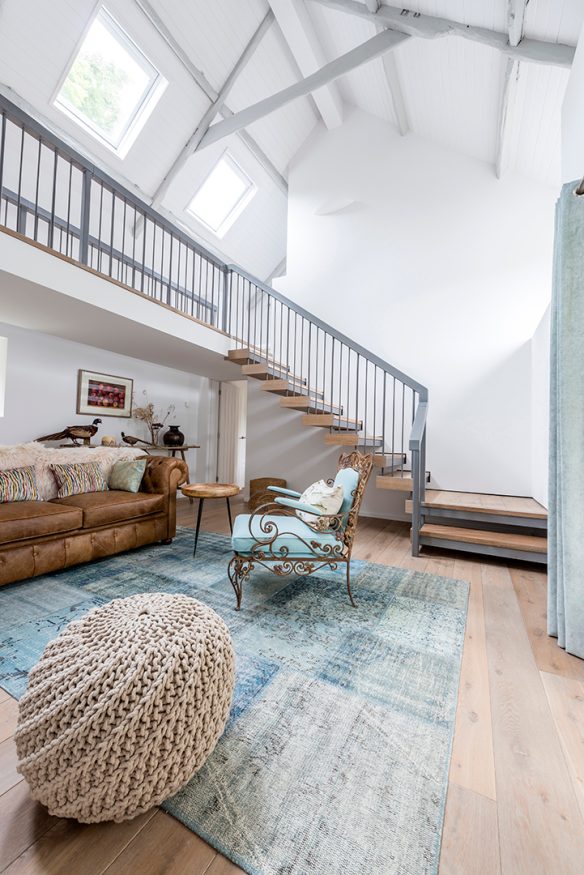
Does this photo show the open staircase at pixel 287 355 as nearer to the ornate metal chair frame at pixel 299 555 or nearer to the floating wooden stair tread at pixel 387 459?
the floating wooden stair tread at pixel 387 459

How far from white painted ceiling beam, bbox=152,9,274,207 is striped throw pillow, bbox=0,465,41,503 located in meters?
4.72

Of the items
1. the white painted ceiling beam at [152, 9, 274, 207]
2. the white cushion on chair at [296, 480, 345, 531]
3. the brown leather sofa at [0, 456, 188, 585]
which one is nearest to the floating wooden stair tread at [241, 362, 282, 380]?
the brown leather sofa at [0, 456, 188, 585]

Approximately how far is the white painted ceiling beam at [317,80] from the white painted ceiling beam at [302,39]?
0.48 m

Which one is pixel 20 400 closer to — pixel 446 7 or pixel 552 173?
pixel 446 7

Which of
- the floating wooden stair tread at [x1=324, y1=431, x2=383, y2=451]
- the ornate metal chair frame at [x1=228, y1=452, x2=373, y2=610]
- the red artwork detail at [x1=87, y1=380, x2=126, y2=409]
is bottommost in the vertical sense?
the ornate metal chair frame at [x1=228, y1=452, x2=373, y2=610]

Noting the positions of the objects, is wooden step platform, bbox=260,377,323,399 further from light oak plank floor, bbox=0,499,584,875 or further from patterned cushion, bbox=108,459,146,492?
light oak plank floor, bbox=0,499,584,875

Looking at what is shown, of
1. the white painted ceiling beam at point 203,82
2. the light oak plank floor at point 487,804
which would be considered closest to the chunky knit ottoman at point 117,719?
the light oak plank floor at point 487,804

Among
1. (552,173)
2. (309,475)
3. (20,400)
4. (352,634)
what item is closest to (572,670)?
(352,634)

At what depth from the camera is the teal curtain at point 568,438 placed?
1.74 meters

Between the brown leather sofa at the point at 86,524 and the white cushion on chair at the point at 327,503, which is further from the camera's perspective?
the brown leather sofa at the point at 86,524

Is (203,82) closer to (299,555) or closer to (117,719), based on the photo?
(299,555)

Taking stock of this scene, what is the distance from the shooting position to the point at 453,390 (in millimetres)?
4652

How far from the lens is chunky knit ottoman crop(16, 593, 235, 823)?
86 centimetres

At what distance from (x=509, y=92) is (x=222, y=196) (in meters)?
4.59
